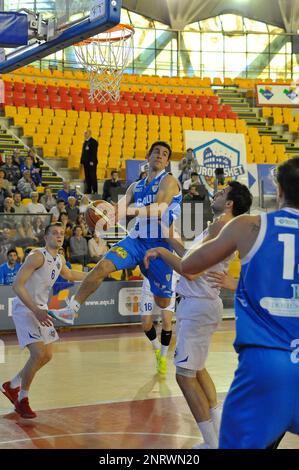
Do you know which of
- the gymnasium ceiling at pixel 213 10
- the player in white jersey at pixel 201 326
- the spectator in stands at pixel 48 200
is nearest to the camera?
the player in white jersey at pixel 201 326

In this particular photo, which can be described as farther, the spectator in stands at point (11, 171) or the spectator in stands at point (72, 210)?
the spectator in stands at point (11, 171)

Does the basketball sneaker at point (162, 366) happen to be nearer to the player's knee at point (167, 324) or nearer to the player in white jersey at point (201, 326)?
the player's knee at point (167, 324)

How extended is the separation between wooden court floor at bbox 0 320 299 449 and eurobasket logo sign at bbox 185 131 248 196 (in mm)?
10355

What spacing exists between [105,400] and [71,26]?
3847 millimetres

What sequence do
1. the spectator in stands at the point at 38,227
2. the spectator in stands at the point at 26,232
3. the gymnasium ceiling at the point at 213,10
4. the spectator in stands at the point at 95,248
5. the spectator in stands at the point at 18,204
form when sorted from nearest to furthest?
the spectator in stands at the point at 26,232
the spectator in stands at the point at 38,227
the spectator in stands at the point at 95,248
the spectator in stands at the point at 18,204
the gymnasium ceiling at the point at 213,10

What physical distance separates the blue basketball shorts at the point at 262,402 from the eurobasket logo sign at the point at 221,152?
1823 cm

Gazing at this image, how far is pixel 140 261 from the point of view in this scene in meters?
7.64

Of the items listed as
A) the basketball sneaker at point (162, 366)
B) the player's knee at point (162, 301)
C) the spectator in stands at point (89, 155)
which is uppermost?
the spectator in stands at point (89, 155)

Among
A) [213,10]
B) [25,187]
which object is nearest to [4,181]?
[25,187]

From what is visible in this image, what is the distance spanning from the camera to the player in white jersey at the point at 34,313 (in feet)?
22.6

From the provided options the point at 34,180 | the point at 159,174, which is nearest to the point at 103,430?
the point at 159,174

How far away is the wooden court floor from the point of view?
6.02 metres

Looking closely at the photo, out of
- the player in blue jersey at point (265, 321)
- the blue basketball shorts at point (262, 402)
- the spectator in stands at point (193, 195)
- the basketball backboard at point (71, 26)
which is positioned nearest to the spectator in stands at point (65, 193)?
the spectator in stands at point (193, 195)

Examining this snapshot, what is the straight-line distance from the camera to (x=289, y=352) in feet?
11.0
